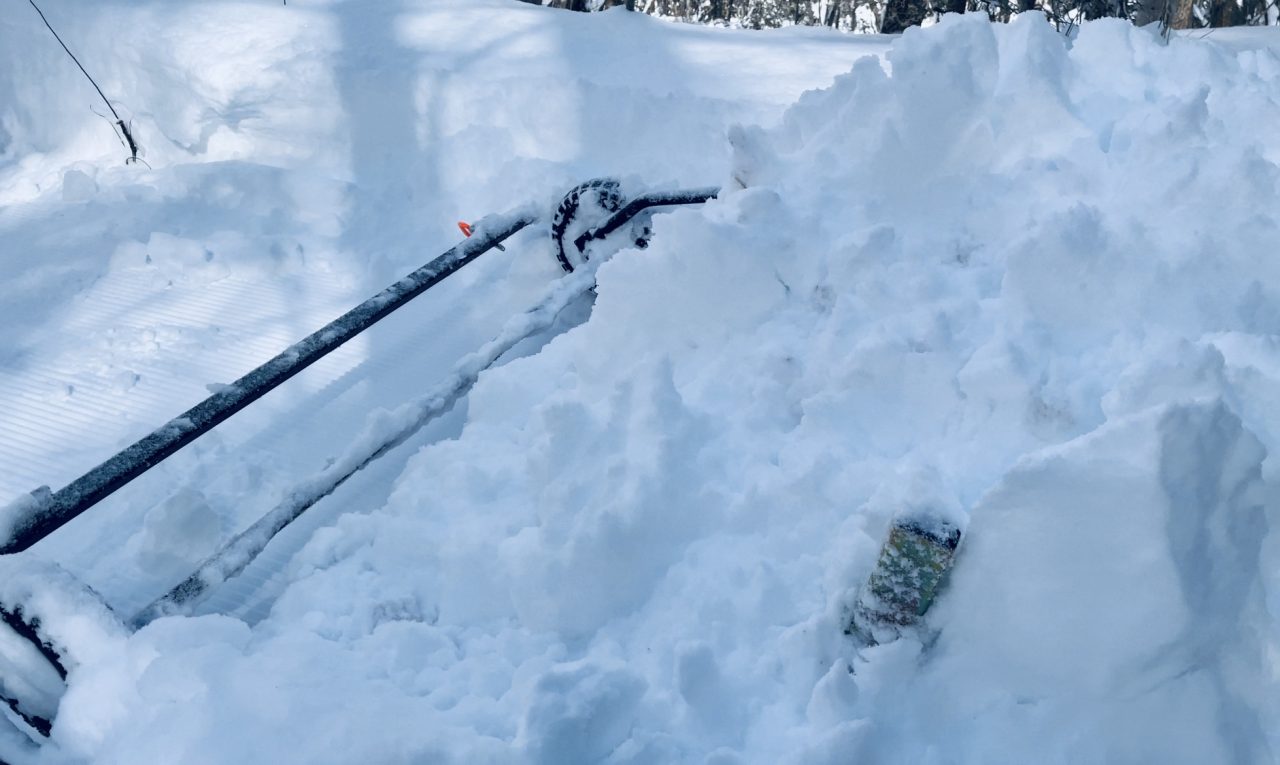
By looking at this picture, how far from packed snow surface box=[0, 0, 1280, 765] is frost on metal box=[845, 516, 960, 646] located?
0.04m

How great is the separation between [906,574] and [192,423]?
68.6 inches

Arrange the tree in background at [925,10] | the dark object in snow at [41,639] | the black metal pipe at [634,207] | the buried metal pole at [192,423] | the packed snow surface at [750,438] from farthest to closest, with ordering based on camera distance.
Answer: the tree in background at [925,10] → the black metal pipe at [634,207] → the buried metal pole at [192,423] → the dark object in snow at [41,639] → the packed snow surface at [750,438]

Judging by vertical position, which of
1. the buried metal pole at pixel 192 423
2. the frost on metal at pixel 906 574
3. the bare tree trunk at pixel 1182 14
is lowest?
the buried metal pole at pixel 192 423

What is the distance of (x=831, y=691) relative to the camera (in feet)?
5.34

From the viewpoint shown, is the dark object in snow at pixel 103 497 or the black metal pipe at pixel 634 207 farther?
the black metal pipe at pixel 634 207

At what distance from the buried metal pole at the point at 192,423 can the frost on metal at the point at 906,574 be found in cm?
168

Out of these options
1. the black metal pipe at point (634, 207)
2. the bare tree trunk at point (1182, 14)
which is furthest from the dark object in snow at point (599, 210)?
the bare tree trunk at point (1182, 14)

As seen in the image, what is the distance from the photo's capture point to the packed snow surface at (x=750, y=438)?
1.60 m

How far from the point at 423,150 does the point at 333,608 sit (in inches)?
115

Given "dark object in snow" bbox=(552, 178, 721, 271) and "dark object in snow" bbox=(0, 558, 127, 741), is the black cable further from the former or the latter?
"dark object in snow" bbox=(0, 558, 127, 741)

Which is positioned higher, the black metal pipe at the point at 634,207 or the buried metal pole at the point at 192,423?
the black metal pipe at the point at 634,207

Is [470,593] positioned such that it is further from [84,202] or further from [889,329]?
[84,202]

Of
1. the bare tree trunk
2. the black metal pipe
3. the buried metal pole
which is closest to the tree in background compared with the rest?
the bare tree trunk

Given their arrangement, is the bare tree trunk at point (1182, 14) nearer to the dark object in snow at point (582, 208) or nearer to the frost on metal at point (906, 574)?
the dark object in snow at point (582, 208)
